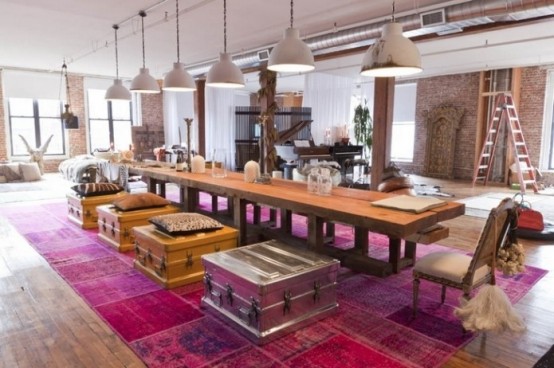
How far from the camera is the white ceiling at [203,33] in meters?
5.34

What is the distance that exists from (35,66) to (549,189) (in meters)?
13.6

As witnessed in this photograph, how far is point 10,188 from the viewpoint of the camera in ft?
29.6

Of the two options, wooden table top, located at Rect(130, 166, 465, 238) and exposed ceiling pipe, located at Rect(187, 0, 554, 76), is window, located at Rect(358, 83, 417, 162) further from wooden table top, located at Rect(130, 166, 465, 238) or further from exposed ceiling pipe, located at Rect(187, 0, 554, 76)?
wooden table top, located at Rect(130, 166, 465, 238)

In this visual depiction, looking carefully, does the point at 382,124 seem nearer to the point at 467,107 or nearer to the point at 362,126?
the point at 362,126

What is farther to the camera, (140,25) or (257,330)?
(140,25)

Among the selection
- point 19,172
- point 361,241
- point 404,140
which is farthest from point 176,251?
point 404,140

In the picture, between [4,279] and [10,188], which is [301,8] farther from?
[10,188]

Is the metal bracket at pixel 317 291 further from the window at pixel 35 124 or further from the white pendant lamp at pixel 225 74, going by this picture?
the window at pixel 35 124

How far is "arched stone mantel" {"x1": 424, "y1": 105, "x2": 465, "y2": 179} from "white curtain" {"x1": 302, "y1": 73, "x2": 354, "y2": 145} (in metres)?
2.86

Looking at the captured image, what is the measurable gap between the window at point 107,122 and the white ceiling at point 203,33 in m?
2.42

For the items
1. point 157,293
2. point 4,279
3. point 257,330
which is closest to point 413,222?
point 257,330

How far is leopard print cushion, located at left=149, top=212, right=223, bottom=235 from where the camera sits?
357 centimetres

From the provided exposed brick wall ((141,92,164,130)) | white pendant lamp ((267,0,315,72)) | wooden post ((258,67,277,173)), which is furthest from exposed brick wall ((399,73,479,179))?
white pendant lamp ((267,0,315,72))

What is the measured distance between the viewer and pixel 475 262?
2.58 metres
